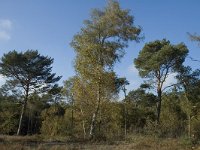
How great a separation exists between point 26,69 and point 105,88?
21.3 meters

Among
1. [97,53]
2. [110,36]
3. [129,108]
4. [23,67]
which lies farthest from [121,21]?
[129,108]

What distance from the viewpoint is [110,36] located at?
1003 inches

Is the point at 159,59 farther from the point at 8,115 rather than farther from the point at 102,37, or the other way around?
the point at 8,115

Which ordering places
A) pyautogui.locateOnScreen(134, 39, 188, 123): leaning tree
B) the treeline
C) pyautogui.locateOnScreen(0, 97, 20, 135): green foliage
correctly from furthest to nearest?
pyautogui.locateOnScreen(0, 97, 20, 135): green foliage
pyautogui.locateOnScreen(134, 39, 188, 123): leaning tree
the treeline

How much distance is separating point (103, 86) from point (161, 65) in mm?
15529

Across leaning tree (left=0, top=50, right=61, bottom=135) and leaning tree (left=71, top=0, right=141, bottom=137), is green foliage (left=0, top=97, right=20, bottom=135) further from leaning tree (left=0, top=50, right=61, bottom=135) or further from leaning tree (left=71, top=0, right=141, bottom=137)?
leaning tree (left=71, top=0, right=141, bottom=137)

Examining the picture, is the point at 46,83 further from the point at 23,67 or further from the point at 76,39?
the point at 76,39

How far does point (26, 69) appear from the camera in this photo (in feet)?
140

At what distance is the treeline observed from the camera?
2394cm

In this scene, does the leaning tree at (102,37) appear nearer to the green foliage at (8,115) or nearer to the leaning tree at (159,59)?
the leaning tree at (159,59)

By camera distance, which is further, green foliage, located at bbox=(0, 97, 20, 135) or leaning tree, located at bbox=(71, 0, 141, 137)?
green foliage, located at bbox=(0, 97, 20, 135)

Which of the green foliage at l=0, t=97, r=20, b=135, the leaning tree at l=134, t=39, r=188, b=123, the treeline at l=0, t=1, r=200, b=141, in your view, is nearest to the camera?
the treeline at l=0, t=1, r=200, b=141

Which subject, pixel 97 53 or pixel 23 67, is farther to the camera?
pixel 23 67

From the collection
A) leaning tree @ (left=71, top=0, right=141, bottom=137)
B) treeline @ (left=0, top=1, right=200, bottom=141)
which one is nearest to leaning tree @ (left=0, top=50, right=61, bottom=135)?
treeline @ (left=0, top=1, right=200, bottom=141)
